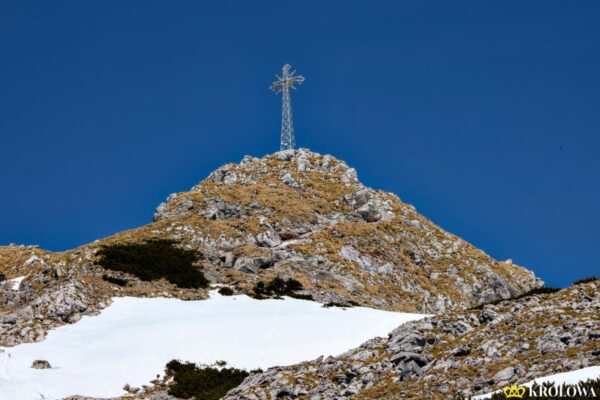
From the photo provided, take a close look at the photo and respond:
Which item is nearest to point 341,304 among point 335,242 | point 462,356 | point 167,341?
point 335,242

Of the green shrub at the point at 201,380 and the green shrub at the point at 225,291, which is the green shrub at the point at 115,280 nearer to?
the green shrub at the point at 225,291

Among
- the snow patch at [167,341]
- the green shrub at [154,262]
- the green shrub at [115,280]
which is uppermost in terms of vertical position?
the green shrub at [154,262]

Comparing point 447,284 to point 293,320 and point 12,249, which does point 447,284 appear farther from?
point 12,249

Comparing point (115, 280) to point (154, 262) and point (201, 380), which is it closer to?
point (154, 262)

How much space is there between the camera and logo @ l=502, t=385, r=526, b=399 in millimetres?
18469

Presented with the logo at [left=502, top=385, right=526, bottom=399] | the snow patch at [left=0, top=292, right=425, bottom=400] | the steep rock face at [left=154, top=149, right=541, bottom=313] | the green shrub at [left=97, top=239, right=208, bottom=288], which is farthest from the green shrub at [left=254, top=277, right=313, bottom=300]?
the logo at [left=502, top=385, right=526, bottom=399]

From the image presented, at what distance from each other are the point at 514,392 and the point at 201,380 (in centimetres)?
1738

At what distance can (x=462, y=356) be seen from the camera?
2470 cm

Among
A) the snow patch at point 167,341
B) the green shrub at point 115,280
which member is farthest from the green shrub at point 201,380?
the green shrub at point 115,280

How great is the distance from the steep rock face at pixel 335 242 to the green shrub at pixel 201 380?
1799cm

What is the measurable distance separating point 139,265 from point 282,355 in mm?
19689

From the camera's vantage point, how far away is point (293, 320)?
135ft

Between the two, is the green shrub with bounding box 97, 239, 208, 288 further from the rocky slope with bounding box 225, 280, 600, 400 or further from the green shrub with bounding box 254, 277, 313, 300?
the rocky slope with bounding box 225, 280, 600, 400

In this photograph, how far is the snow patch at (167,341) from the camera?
1233 inches
